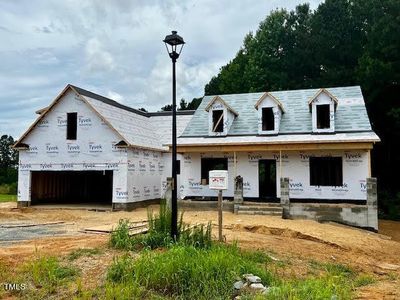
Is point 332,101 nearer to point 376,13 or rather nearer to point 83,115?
point 83,115

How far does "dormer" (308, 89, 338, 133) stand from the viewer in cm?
2056

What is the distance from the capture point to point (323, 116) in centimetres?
2141

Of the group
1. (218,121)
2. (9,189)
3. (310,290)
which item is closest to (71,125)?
(218,121)

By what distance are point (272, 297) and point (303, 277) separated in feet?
6.97

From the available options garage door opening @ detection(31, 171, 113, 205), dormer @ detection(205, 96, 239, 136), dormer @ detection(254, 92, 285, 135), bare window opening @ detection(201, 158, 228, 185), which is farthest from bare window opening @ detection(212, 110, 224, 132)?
garage door opening @ detection(31, 171, 113, 205)

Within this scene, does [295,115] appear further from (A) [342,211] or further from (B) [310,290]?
(B) [310,290]

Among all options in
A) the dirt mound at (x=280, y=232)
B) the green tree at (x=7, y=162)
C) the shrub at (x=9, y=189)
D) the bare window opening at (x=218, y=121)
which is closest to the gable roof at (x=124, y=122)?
the bare window opening at (x=218, y=121)

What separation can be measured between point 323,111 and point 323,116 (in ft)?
0.87

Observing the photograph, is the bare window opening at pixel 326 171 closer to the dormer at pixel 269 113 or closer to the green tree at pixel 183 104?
the dormer at pixel 269 113

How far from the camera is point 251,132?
71.9 ft

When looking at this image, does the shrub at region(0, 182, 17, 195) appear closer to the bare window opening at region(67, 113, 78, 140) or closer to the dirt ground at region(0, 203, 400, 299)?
the bare window opening at region(67, 113, 78, 140)

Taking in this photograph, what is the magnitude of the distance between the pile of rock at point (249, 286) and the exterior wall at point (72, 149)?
15.4 m

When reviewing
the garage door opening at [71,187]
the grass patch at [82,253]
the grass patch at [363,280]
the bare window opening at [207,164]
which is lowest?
the grass patch at [363,280]

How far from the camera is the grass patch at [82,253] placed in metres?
8.36
